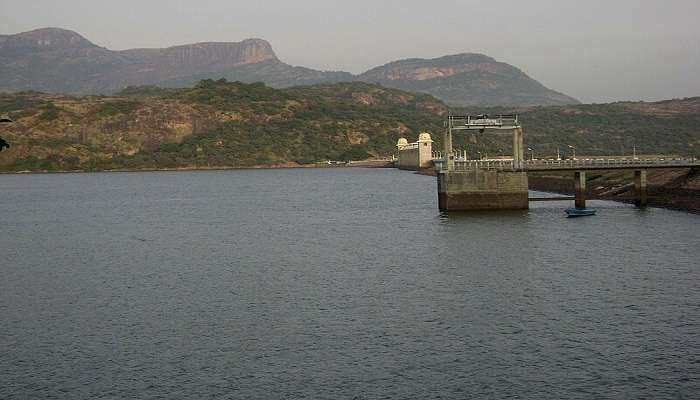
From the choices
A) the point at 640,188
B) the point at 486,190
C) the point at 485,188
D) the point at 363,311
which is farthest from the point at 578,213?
the point at 363,311

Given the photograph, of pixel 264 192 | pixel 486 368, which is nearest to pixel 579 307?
pixel 486 368

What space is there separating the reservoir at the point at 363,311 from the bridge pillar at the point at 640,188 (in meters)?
14.0

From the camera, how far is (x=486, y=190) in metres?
101

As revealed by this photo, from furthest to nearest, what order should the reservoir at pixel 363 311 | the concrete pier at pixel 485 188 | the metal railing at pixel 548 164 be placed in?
the metal railing at pixel 548 164, the concrete pier at pixel 485 188, the reservoir at pixel 363 311

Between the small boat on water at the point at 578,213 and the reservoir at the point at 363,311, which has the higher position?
the small boat on water at the point at 578,213

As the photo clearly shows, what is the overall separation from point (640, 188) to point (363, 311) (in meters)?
73.4

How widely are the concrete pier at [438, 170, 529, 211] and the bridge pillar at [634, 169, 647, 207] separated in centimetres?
1958

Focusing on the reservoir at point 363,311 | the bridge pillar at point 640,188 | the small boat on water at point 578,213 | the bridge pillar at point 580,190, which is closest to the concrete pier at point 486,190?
the reservoir at point 363,311

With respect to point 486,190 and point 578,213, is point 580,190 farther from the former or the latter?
point 486,190

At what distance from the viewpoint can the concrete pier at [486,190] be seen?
100812mm

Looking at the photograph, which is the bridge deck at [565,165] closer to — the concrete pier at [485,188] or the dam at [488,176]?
the dam at [488,176]

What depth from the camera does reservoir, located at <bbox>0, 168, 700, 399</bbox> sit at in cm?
3744

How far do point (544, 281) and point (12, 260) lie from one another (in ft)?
165

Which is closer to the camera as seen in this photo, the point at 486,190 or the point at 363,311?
the point at 363,311
